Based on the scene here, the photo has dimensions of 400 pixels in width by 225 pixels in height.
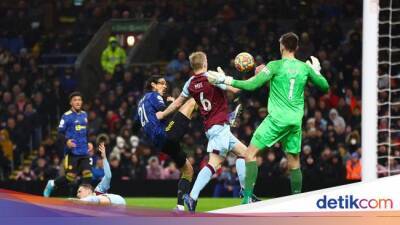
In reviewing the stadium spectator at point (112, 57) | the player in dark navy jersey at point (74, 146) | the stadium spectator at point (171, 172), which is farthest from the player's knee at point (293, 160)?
the stadium spectator at point (112, 57)

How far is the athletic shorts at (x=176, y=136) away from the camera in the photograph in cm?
1356

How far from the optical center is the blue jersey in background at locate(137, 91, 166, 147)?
13844 millimetres

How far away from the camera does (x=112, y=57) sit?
28125 mm

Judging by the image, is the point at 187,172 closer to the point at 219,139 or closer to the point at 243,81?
the point at 219,139

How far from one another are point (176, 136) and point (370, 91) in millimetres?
2510

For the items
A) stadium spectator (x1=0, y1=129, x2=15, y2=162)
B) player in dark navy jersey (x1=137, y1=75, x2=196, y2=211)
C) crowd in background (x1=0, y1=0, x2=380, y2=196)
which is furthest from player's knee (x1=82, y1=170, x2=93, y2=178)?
stadium spectator (x1=0, y1=129, x2=15, y2=162)

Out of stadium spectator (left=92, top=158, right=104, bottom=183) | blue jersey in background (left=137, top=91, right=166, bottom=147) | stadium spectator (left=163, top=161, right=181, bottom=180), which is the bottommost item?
stadium spectator (left=92, top=158, right=104, bottom=183)

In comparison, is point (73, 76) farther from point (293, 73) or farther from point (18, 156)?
point (293, 73)

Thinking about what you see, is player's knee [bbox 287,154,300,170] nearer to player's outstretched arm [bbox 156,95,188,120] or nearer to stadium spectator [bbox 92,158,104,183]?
player's outstretched arm [bbox 156,95,188,120]

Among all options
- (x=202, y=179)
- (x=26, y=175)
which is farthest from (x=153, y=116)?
(x=26, y=175)

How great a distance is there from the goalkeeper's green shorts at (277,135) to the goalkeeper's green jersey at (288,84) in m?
0.06

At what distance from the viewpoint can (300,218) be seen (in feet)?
28.4

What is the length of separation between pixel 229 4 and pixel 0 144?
306 inches

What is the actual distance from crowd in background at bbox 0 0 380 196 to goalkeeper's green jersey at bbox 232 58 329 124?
25.7ft
